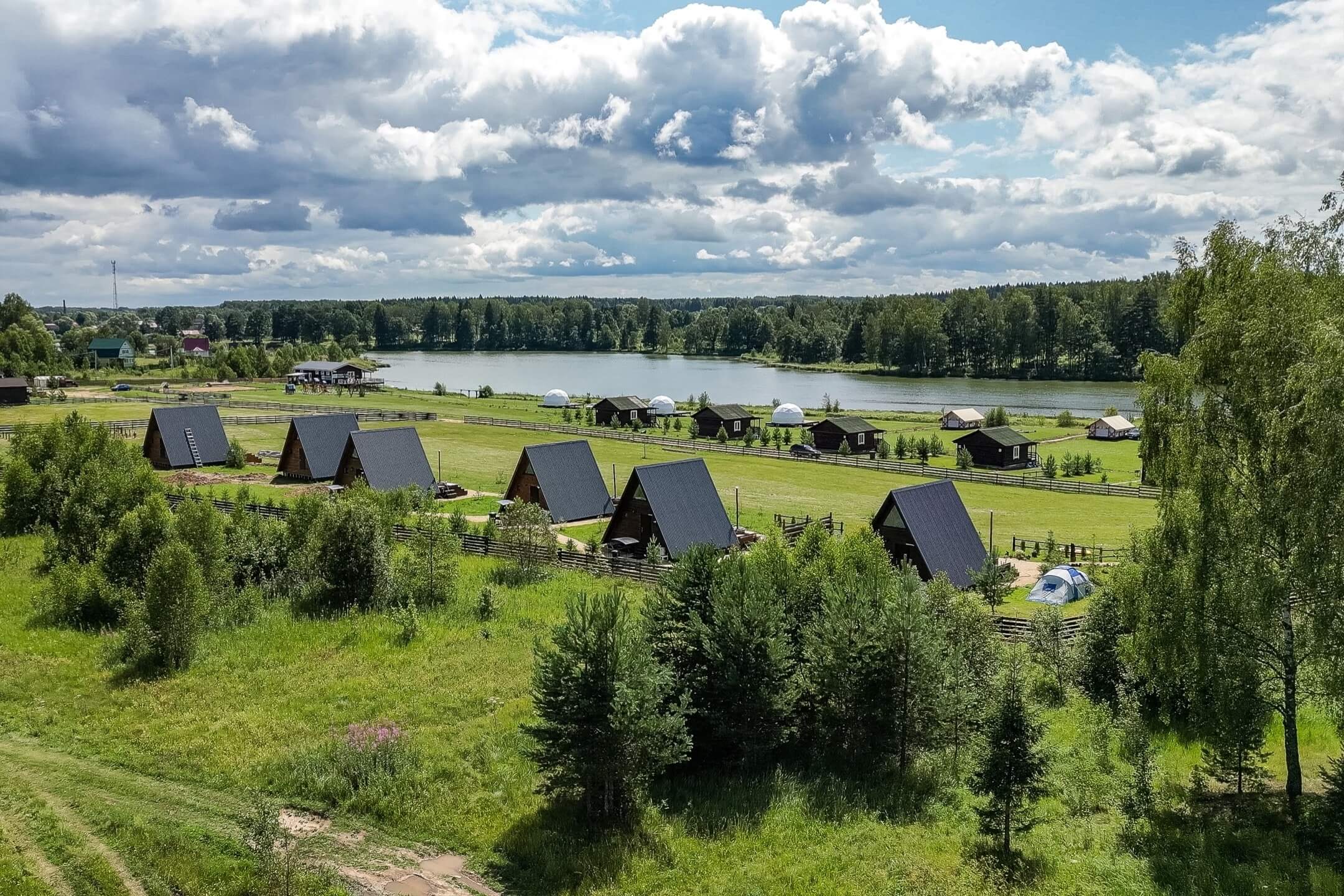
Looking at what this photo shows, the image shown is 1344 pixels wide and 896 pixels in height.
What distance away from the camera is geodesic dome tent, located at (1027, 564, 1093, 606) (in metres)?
28.5

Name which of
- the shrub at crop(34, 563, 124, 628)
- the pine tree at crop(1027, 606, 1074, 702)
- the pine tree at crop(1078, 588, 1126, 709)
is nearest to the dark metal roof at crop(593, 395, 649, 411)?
the shrub at crop(34, 563, 124, 628)

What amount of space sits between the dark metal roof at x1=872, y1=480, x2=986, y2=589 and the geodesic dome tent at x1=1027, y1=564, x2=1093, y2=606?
6.44ft

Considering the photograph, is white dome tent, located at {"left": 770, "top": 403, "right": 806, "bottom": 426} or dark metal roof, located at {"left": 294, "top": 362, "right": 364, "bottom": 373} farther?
dark metal roof, located at {"left": 294, "top": 362, "right": 364, "bottom": 373}

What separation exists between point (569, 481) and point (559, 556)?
8931 millimetres

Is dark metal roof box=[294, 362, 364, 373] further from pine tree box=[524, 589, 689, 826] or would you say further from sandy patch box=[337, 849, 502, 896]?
sandy patch box=[337, 849, 502, 896]

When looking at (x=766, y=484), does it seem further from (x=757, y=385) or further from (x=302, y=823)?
(x=757, y=385)

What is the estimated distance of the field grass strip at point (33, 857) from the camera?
40.4 feet

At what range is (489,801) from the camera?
599 inches

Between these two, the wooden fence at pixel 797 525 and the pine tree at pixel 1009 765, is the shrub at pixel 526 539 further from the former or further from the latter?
the pine tree at pixel 1009 765

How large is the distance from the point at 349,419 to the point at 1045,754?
43541 mm

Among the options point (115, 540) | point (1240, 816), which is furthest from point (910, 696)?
point (115, 540)

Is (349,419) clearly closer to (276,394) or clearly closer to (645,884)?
(645,884)

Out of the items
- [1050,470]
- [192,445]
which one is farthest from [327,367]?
[1050,470]

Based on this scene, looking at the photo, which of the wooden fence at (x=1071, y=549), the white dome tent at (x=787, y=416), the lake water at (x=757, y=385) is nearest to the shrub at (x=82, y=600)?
the wooden fence at (x=1071, y=549)
